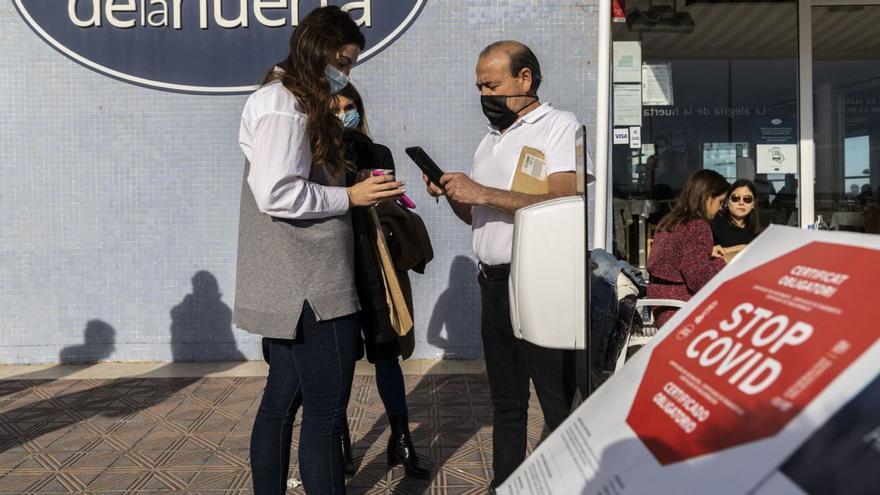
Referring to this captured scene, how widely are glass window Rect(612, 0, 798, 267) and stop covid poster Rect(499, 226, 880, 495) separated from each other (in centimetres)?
464

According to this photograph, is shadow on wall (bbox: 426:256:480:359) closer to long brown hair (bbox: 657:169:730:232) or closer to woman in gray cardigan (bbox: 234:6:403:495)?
long brown hair (bbox: 657:169:730:232)

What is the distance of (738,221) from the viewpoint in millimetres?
5039

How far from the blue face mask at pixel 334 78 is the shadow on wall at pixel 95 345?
4248 millimetres

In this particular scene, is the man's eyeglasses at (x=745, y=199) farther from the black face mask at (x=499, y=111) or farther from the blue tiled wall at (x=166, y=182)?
the black face mask at (x=499, y=111)

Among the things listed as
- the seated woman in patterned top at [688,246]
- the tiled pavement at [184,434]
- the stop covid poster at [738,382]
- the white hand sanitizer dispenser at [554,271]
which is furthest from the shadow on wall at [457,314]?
the stop covid poster at [738,382]

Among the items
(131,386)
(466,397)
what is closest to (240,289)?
(466,397)

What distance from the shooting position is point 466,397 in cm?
494

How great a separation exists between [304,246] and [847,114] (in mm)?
5205

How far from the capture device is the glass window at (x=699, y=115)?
5852 mm

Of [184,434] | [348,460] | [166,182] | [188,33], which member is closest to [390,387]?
[348,460]

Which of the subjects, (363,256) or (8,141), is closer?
(363,256)

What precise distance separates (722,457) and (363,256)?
1782 mm

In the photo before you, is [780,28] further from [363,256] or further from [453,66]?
[363,256]

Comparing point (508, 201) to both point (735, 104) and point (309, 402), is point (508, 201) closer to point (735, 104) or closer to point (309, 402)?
point (309, 402)
